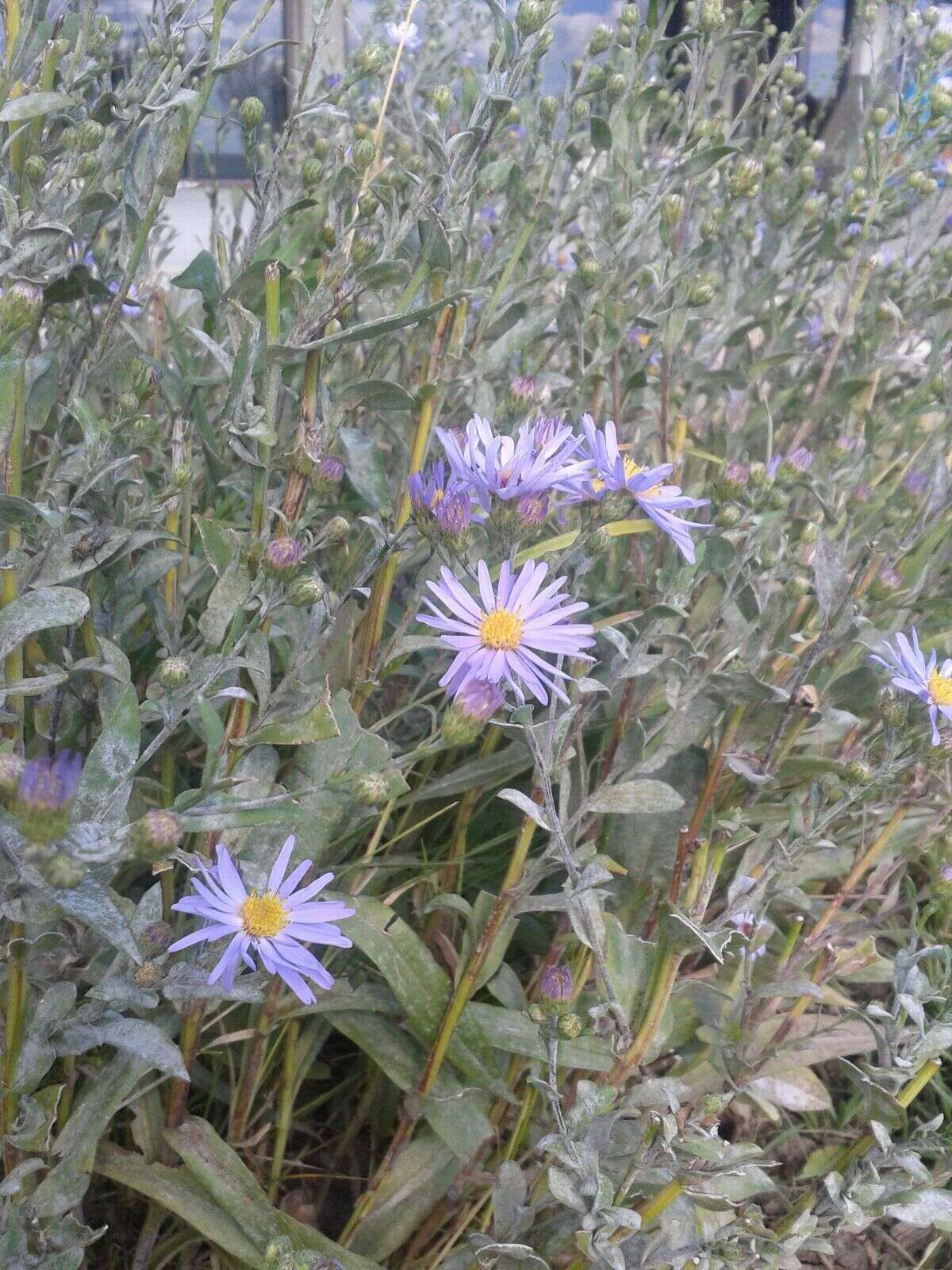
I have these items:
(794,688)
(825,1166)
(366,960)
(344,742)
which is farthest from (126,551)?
(825,1166)

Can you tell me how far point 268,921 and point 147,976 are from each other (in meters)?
0.09

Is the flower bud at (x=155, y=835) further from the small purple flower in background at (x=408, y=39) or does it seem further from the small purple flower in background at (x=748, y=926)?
the small purple flower in background at (x=408, y=39)

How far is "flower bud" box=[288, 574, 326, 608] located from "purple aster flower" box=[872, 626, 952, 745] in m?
0.47

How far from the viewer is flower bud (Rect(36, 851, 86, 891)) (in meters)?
0.63

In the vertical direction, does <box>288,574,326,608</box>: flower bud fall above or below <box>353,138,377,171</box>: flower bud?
below

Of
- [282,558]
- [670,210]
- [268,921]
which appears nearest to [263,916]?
[268,921]

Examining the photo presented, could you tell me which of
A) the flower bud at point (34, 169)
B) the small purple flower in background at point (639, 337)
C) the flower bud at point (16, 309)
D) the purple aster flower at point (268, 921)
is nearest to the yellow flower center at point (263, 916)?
the purple aster flower at point (268, 921)

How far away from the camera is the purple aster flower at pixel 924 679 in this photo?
984 millimetres

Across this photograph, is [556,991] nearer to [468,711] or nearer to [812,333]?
[468,711]

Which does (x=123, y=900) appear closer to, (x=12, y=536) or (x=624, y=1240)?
(x=12, y=536)

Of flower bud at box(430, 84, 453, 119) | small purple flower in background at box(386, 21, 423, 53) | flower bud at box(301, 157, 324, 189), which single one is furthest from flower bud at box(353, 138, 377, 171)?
small purple flower in background at box(386, 21, 423, 53)

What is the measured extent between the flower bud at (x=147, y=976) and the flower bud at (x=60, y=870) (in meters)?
0.18

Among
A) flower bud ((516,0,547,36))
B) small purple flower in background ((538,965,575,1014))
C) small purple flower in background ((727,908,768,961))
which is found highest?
flower bud ((516,0,547,36))

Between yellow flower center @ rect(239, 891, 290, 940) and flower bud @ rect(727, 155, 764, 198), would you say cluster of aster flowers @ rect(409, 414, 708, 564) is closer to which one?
yellow flower center @ rect(239, 891, 290, 940)
